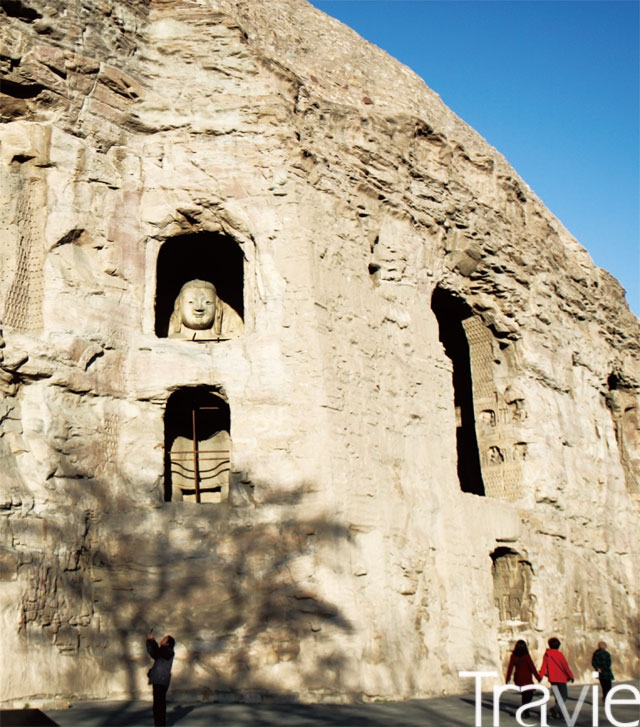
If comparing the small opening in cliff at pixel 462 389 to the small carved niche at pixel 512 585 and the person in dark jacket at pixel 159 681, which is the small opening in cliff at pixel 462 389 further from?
the person in dark jacket at pixel 159 681

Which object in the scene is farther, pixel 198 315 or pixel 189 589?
pixel 198 315

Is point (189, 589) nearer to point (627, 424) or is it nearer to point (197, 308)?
point (197, 308)

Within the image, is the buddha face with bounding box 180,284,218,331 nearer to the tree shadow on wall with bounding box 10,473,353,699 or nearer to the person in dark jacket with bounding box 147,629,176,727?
the tree shadow on wall with bounding box 10,473,353,699

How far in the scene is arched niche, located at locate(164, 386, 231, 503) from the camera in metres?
12.1

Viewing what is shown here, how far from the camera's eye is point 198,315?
1277 cm

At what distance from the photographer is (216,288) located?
13.6 metres

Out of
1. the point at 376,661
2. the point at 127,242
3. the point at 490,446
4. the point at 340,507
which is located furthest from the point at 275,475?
the point at 490,446

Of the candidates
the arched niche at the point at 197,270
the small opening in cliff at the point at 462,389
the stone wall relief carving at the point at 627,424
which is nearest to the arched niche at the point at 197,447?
the arched niche at the point at 197,270

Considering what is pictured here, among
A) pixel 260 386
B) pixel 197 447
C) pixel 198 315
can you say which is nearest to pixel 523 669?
pixel 260 386

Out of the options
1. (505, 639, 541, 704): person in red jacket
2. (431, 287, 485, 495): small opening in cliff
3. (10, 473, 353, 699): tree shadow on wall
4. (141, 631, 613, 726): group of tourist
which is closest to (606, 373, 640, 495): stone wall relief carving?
(431, 287, 485, 495): small opening in cliff

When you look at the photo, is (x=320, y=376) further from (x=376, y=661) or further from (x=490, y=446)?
(x=490, y=446)

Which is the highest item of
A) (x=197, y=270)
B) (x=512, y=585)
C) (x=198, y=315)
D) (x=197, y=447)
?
(x=197, y=270)

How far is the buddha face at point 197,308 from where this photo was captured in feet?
41.9

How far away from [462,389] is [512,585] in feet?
12.5
